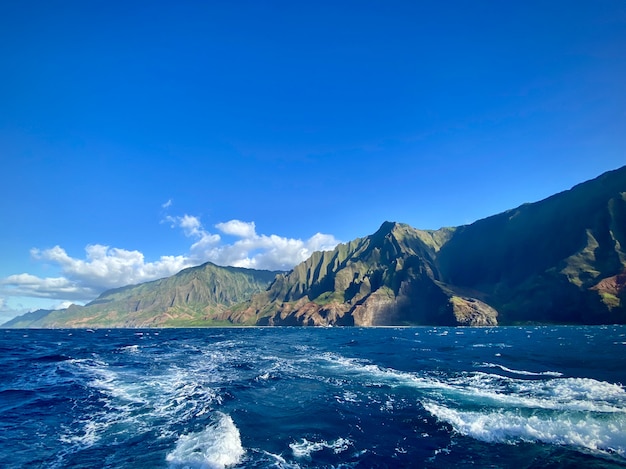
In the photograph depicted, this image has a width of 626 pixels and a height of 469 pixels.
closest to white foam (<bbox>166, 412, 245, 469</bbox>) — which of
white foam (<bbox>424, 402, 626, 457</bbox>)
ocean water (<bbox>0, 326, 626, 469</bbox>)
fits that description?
ocean water (<bbox>0, 326, 626, 469</bbox>)

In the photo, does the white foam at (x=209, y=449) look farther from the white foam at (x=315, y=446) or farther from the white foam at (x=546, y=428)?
the white foam at (x=546, y=428)

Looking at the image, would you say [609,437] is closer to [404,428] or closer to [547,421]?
[547,421]

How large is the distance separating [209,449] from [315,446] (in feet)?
19.2

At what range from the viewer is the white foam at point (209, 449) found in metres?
16.3

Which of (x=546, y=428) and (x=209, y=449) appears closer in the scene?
(x=209, y=449)

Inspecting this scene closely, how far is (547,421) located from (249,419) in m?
19.8

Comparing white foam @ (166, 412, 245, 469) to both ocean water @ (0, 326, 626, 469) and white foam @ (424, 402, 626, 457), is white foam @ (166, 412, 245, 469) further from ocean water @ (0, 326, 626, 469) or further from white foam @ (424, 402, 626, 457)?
white foam @ (424, 402, 626, 457)

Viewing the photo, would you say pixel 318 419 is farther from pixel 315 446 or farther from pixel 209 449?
pixel 209 449

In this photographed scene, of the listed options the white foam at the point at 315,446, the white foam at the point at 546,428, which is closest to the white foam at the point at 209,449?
the white foam at the point at 315,446

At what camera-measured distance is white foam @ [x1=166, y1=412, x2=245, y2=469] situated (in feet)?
53.4

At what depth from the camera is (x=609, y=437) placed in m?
17.9

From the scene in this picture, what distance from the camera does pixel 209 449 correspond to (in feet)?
58.4

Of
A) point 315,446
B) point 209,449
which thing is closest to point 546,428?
point 315,446

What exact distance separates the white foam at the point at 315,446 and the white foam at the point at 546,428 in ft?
24.8
